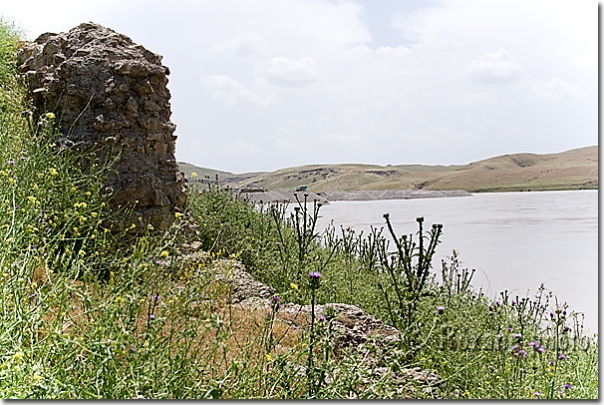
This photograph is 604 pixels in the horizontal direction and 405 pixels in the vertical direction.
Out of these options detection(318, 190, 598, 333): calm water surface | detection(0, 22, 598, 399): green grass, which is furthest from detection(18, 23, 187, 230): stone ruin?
detection(318, 190, 598, 333): calm water surface

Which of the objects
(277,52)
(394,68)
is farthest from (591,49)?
(277,52)

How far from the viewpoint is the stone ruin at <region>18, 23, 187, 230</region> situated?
12.8ft

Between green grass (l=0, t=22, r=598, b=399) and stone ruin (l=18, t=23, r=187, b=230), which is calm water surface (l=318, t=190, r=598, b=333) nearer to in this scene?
green grass (l=0, t=22, r=598, b=399)

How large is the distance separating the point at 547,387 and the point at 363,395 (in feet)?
4.15

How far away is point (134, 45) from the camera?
4.15 m

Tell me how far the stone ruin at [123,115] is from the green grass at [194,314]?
0.51 feet

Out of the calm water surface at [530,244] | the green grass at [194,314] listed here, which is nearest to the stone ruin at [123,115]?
the green grass at [194,314]

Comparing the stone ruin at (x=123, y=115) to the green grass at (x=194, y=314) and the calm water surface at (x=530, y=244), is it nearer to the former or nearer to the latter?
the green grass at (x=194, y=314)

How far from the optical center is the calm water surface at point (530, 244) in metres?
3.89

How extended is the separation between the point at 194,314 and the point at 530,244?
10.7ft

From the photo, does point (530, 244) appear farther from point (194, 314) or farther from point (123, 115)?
point (123, 115)

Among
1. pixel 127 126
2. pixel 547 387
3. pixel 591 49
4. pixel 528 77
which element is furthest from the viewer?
pixel 127 126

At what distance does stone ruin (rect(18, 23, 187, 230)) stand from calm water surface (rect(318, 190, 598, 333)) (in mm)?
1361

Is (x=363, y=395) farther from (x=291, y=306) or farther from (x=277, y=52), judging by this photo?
(x=277, y=52)
